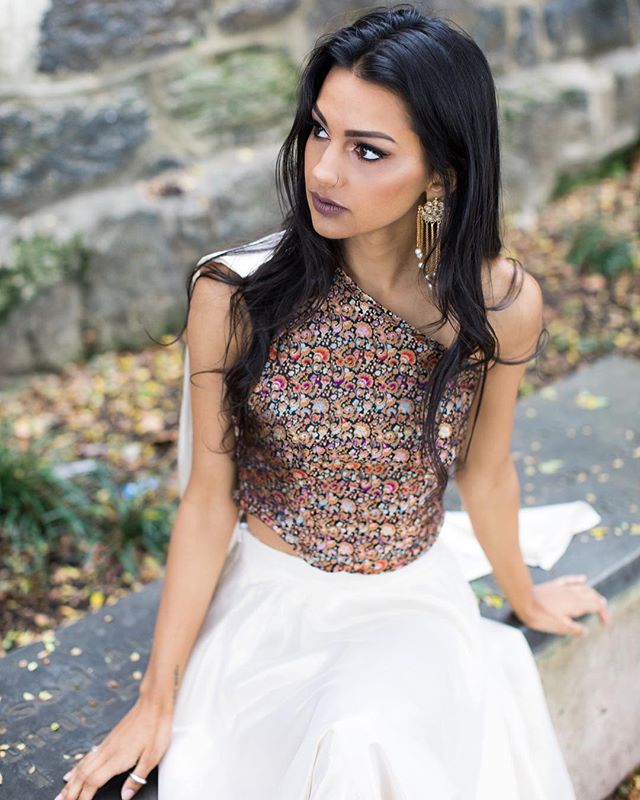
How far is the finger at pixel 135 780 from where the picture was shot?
5.59ft

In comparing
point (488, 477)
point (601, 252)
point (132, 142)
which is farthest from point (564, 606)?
point (601, 252)

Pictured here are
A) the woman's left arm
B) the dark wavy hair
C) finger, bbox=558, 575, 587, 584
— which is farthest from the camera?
finger, bbox=558, 575, 587, 584

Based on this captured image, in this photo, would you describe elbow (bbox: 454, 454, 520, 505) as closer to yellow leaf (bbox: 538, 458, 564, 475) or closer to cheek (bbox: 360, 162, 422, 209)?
cheek (bbox: 360, 162, 422, 209)

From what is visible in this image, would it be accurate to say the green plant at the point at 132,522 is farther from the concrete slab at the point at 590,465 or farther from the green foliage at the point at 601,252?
the green foliage at the point at 601,252

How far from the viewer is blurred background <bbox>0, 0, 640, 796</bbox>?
3.05m

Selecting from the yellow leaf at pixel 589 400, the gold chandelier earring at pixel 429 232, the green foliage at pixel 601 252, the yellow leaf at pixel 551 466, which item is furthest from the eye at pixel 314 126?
the green foliage at pixel 601 252

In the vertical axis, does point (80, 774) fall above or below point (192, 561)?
below

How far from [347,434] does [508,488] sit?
41 centimetres

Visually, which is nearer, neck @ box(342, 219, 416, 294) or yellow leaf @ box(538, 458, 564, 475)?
neck @ box(342, 219, 416, 294)

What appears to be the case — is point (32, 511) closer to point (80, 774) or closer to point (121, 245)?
point (121, 245)

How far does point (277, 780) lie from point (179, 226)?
8.79 feet

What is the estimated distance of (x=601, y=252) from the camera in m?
4.62

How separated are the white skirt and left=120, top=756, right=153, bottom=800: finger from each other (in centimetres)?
3

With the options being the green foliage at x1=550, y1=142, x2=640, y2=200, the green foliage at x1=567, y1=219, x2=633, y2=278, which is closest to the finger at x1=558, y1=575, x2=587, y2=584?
the green foliage at x1=567, y1=219, x2=633, y2=278
